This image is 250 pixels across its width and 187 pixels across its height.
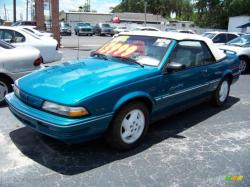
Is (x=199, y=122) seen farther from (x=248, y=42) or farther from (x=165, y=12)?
(x=165, y=12)

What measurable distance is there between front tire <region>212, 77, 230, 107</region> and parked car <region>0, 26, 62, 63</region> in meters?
5.74

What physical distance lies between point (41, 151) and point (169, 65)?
212 centimetres

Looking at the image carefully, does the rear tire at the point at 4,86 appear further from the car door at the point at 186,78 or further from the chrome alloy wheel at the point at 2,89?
the car door at the point at 186,78

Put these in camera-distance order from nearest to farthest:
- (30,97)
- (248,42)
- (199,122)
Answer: (30,97) < (199,122) < (248,42)

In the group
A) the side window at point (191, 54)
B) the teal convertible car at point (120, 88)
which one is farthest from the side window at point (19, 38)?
the side window at point (191, 54)

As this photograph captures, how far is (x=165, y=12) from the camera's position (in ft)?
310

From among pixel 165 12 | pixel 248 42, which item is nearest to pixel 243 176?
pixel 248 42

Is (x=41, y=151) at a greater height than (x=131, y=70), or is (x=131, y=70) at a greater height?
(x=131, y=70)

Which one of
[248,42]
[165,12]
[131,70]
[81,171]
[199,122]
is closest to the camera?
[81,171]

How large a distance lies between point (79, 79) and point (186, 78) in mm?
1797

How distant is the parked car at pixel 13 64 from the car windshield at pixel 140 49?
→ 5.53 feet

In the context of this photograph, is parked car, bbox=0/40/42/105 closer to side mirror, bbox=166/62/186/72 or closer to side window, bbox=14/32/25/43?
side mirror, bbox=166/62/186/72

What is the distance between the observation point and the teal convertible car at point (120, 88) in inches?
150

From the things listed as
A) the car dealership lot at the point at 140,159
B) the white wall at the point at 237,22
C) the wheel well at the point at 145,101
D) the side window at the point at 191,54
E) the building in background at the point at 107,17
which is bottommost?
the car dealership lot at the point at 140,159
